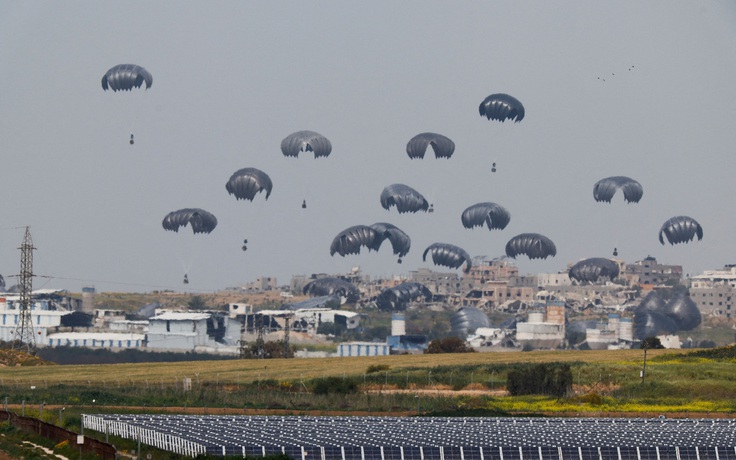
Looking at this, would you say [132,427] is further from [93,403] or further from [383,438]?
[93,403]

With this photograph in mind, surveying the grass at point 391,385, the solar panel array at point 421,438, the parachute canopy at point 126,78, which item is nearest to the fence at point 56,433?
the solar panel array at point 421,438

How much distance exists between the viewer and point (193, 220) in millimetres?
190750

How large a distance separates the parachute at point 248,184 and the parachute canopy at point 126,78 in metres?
19.0

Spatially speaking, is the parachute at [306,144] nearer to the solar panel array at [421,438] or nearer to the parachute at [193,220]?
the parachute at [193,220]

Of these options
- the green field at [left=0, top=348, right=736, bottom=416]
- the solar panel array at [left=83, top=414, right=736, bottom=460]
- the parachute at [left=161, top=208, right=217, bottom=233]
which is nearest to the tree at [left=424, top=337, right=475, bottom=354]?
the green field at [left=0, top=348, right=736, bottom=416]

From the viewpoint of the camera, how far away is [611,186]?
639ft

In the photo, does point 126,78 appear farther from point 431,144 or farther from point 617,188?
point 617,188

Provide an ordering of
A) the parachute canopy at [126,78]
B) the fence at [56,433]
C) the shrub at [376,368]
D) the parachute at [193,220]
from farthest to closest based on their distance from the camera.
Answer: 1. the parachute at [193,220]
2. the parachute canopy at [126,78]
3. the shrub at [376,368]
4. the fence at [56,433]

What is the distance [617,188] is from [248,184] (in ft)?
176

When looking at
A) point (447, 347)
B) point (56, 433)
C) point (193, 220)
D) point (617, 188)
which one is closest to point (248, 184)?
point (193, 220)

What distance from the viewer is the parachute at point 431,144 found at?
175875mm

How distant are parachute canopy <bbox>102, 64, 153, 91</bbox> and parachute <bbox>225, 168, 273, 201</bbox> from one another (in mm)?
19023

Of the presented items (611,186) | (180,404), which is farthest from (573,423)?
(611,186)

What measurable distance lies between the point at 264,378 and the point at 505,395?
74.8 ft
